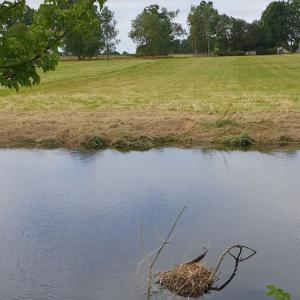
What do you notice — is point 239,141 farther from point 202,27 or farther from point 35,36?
point 202,27

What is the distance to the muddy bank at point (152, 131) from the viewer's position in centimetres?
1964

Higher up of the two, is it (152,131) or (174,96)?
(152,131)

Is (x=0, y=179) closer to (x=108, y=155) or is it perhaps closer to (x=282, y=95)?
(x=108, y=155)

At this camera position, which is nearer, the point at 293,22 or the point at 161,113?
the point at 161,113

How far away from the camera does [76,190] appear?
45.3ft

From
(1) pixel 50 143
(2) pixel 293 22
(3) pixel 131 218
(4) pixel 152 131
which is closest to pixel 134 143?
(4) pixel 152 131

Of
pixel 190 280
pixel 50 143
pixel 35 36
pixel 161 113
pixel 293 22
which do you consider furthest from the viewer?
pixel 293 22

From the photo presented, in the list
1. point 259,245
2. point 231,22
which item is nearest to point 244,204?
point 259,245

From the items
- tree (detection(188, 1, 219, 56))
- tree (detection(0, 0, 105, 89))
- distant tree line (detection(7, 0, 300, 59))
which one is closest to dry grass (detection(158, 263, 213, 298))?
tree (detection(0, 0, 105, 89))

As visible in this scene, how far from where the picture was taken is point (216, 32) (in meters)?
112

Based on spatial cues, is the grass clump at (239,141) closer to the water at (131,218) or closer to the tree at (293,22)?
the water at (131,218)

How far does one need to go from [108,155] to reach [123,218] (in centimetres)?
686

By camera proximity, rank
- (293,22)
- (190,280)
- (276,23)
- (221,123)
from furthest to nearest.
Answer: (293,22), (276,23), (221,123), (190,280)

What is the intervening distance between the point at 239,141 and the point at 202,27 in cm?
9900
